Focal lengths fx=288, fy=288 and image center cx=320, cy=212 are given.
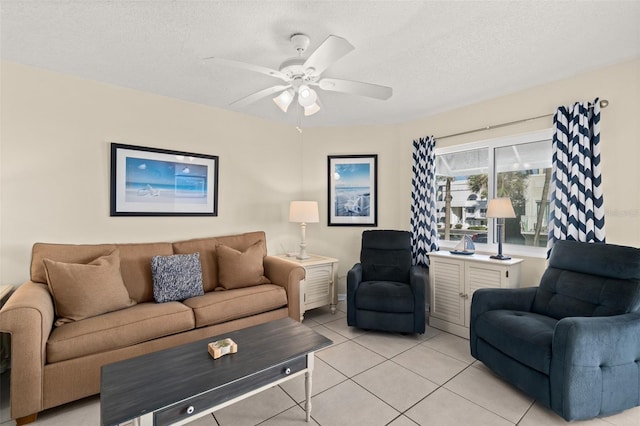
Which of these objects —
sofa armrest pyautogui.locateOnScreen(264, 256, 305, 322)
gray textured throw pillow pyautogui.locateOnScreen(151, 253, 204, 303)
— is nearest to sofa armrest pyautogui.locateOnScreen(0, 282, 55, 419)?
gray textured throw pillow pyautogui.locateOnScreen(151, 253, 204, 303)

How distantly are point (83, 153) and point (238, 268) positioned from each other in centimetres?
180

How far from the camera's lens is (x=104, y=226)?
9.21 ft

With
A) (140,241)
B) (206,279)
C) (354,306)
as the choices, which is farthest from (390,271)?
(140,241)

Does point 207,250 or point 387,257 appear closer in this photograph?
point 207,250

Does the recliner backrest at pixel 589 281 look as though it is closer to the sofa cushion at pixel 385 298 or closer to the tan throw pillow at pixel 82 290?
the sofa cushion at pixel 385 298

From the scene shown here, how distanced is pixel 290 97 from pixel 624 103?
2747 millimetres

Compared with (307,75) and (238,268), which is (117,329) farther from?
(307,75)

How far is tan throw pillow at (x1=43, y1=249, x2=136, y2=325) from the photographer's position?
6.82 feet

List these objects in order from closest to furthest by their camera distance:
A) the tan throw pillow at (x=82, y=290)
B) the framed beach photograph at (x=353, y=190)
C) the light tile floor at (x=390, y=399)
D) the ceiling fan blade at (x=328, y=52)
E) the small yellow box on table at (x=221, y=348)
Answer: the ceiling fan blade at (x=328, y=52) → the small yellow box on table at (x=221, y=348) → the light tile floor at (x=390, y=399) → the tan throw pillow at (x=82, y=290) → the framed beach photograph at (x=353, y=190)

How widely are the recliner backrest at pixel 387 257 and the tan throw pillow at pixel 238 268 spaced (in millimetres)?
1254

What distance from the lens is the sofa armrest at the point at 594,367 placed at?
1.71m

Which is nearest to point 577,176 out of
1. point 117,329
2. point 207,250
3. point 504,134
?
point 504,134

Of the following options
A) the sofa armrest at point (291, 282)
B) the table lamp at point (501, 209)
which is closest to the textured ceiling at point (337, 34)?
the table lamp at point (501, 209)

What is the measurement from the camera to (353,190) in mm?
4117
